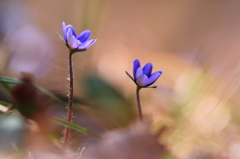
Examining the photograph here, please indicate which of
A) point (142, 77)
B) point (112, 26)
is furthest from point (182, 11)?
point (142, 77)

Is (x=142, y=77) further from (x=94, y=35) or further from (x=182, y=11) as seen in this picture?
(x=182, y=11)

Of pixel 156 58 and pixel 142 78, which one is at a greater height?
pixel 156 58

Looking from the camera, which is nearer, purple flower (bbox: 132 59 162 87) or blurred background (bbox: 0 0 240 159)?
purple flower (bbox: 132 59 162 87)

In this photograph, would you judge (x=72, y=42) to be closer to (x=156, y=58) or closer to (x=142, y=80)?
(x=142, y=80)

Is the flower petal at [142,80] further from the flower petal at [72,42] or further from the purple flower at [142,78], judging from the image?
the flower petal at [72,42]

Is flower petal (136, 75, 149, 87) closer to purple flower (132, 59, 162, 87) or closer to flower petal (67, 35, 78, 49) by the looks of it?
purple flower (132, 59, 162, 87)

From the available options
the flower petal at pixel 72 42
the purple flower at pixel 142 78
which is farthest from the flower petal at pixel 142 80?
the flower petal at pixel 72 42

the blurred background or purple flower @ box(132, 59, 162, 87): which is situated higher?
the blurred background

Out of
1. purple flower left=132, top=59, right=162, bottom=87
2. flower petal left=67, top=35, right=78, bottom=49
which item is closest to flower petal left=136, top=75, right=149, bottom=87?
purple flower left=132, top=59, right=162, bottom=87

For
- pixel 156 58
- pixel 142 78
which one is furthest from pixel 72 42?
pixel 156 58
